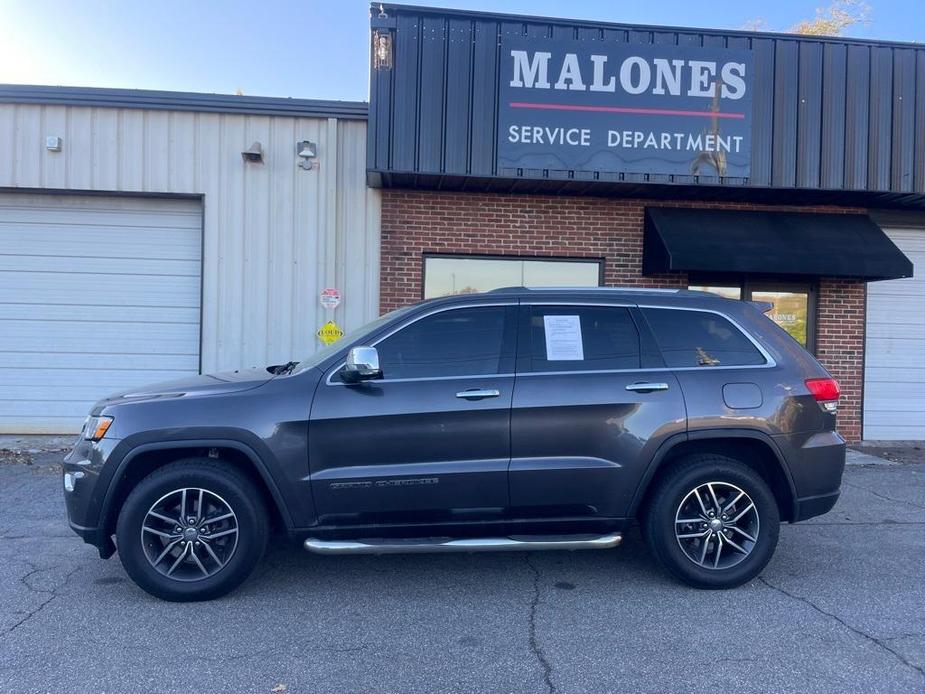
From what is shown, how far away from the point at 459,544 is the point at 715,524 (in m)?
1.62

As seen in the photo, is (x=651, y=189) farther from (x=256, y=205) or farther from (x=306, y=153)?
(x=256, y=205)

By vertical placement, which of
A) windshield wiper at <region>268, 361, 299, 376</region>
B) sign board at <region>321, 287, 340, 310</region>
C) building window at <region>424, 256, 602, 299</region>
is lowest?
windshield wiper at <region>268, 361, 299, 376</region>

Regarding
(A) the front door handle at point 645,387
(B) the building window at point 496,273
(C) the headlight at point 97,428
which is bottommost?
(C) the headlight at point 97,428

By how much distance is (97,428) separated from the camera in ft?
14.6

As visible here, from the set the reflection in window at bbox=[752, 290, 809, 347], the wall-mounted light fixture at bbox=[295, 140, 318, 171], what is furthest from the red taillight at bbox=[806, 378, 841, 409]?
the wall-mounted light fixture at bbox=[295, 140, 318, 171]

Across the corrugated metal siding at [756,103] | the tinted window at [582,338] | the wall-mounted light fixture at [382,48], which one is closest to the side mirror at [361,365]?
the tinted window at [582,338]

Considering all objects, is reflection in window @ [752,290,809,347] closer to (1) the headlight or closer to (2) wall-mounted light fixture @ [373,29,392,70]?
(2) wall-mounted light fixture @ [373,29,392,70]

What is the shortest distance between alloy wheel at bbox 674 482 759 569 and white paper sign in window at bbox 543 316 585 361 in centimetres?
114

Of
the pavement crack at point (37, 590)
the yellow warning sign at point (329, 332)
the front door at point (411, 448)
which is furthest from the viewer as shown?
the yellow warning sign at point (329, 332)

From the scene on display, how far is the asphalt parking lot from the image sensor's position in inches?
138

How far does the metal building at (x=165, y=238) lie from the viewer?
9.19 m

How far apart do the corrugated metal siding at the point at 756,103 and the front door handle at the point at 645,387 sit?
4622 mm

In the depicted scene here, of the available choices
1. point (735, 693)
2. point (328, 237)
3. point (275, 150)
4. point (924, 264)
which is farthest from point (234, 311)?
point (924, 264)

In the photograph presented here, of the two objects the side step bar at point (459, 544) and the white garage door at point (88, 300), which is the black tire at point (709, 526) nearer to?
the side step bar at point (459, 544)
